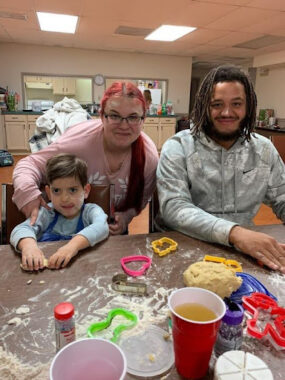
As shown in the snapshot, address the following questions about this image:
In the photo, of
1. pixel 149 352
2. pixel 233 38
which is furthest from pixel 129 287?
pixel 233 38

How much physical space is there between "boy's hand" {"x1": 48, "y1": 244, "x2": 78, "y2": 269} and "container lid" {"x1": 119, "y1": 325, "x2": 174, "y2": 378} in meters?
0.40

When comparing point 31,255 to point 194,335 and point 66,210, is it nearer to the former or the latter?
point 66,210

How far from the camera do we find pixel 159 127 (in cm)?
816

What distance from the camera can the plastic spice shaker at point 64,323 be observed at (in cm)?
59

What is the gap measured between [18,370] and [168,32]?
6365mm

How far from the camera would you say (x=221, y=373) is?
1.75ft

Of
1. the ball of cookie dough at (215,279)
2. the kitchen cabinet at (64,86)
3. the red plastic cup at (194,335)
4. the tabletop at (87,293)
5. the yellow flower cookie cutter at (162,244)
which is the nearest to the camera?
the red plastic cup at (194,335)

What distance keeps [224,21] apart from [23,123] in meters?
4.92

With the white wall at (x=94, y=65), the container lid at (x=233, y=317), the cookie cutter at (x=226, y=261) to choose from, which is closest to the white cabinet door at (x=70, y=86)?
the white wall at (x=94, y=65)

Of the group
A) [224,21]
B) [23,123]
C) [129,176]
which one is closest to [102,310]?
[129,176]

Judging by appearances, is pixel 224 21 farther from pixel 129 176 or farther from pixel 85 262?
pixel 85 262

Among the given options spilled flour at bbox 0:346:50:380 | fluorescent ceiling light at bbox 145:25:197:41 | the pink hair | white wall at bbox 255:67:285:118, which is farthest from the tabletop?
white wall at bbox 255:67:285:118

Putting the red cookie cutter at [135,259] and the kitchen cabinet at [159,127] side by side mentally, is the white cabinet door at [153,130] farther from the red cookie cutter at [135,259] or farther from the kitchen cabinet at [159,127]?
the red cookie cutter at [135,259]

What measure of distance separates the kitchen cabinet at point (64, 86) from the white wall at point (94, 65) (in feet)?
5.83
